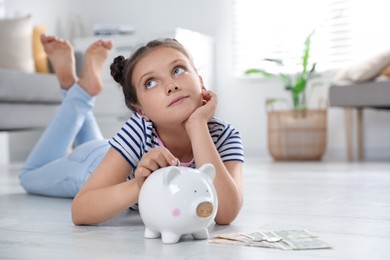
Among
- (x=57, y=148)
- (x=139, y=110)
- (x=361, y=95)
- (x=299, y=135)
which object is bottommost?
(x=299, y=135)

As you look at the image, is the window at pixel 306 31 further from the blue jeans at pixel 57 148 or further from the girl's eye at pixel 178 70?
the girl's eye at pixel 178 70

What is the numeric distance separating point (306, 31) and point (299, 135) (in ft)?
2.59

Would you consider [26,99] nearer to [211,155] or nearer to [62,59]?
[62,59]

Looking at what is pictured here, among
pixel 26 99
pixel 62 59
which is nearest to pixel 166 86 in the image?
pixel 62 59

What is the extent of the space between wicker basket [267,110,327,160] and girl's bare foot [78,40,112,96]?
6.43 ft

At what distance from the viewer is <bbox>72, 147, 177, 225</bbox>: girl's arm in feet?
3.34

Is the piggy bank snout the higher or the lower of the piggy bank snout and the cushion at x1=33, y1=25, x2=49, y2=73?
the lower

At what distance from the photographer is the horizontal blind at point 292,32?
3.91 m

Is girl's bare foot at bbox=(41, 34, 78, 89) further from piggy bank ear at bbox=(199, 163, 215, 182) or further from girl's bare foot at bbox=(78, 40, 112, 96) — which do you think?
piggy bank ear at bbox=(199, 163, 215, 182)

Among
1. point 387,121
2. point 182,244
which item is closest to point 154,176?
point 182,244

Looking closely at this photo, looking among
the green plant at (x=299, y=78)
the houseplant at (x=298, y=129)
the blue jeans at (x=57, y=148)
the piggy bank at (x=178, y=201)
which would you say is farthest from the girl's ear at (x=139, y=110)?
the houseplant at (x=298, y=129)

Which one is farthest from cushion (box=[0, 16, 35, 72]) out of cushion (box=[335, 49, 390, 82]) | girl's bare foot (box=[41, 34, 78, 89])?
cushion (box=[335, 49, 390, 82])

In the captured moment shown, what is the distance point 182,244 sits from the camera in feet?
3.14

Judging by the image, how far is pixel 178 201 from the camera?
925mm
